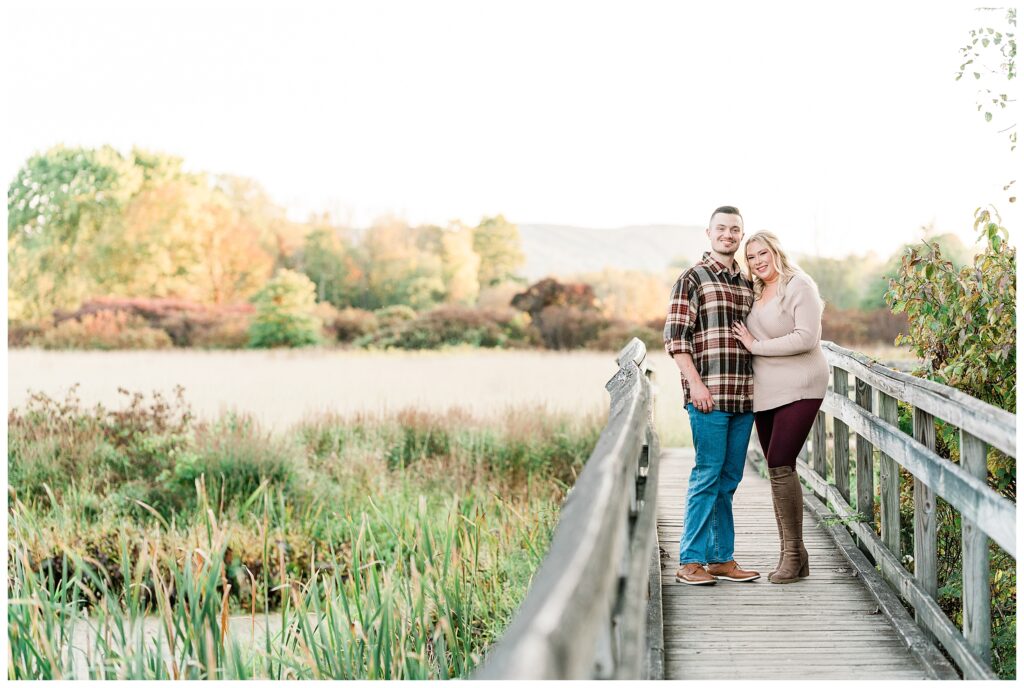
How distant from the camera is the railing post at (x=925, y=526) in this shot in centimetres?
386

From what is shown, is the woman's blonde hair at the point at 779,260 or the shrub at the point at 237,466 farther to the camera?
the shrub at the point at 237,466

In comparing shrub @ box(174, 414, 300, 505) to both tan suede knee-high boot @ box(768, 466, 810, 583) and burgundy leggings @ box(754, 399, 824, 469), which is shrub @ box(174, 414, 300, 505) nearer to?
tan suede knee-high boot @ box(768, 466, 810, 583)

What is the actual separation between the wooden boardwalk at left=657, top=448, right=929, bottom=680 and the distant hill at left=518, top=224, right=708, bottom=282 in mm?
67433

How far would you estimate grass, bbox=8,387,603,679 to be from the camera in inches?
187

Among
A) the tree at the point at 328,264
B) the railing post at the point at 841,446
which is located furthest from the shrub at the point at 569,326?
the railing post at the point at 841,446

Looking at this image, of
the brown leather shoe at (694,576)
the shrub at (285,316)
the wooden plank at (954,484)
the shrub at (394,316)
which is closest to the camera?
the wooden plank at (954,484)

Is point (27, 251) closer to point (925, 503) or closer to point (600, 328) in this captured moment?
point (600, 328)

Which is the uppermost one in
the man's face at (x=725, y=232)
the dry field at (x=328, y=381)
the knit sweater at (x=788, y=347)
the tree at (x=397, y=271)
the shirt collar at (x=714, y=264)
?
the tree at (x=397, y=271)

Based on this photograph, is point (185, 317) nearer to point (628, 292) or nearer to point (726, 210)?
point (628, 292)

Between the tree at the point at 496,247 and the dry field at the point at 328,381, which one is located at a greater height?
the tree at the point at 496,247

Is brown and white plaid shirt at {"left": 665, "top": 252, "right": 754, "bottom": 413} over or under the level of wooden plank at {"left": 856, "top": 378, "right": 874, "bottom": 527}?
over

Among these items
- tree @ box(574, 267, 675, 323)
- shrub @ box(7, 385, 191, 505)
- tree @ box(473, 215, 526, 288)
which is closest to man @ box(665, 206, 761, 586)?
shrub @ box(7, 385, 191, 505)

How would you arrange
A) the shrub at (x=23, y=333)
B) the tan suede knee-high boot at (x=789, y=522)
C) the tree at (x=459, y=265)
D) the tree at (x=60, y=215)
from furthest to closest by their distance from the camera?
1. the tree at (x=459, y=265)
2. the tree at (x=60, y=215)
3. the shrub at (x=23, y=333)
4. the tan suede knee-high boot at (x=789, y=522)

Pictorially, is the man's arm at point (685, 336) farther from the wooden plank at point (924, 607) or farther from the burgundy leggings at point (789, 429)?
the wooden plank at point (924, 607)
